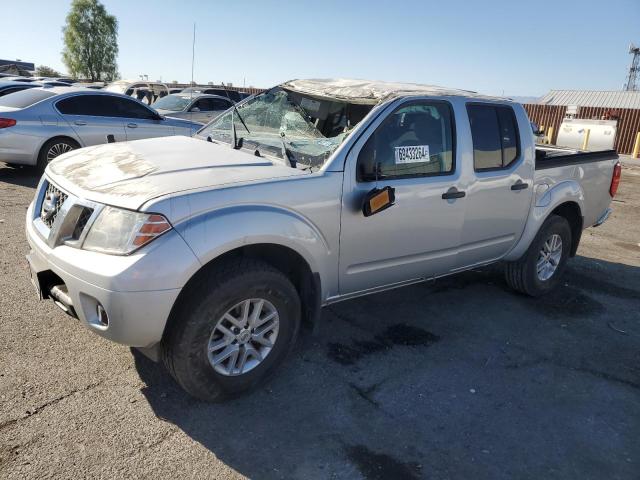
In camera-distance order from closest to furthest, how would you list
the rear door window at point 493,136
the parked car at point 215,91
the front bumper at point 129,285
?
the front bumper at point 129,285 < the rear door window at point 493,136 < the parked car at point 215,91

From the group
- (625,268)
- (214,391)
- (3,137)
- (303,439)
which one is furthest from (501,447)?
(3,137)

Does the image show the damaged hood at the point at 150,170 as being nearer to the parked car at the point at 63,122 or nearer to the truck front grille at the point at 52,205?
the truck front grille at the point at 52,205

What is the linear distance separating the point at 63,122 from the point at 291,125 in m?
6.35

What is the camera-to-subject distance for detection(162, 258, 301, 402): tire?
9.32 feet

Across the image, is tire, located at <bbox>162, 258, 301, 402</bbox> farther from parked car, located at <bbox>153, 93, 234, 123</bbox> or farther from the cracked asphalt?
parked car, located at <bbox>153, 93, 234, 123</bbox>

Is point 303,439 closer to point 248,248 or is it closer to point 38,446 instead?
point 248,248

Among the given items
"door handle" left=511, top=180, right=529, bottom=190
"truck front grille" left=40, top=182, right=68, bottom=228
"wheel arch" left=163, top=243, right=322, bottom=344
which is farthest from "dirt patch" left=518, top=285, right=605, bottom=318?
"truck front grille" left=40, top=182, right=68, bottom=228

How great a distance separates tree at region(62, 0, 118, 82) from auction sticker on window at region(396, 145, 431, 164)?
251 ft

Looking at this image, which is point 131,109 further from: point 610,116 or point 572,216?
point 610,116

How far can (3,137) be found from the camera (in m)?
8.35

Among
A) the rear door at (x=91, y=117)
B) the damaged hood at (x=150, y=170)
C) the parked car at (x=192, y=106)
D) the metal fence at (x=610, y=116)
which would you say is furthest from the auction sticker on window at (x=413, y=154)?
the metal fence at (x=610, y=116)

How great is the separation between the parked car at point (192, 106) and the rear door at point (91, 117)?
3.43m

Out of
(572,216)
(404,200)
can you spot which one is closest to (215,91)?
(572,216)

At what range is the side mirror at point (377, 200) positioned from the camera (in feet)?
11.1
